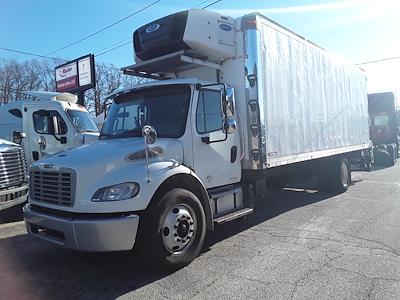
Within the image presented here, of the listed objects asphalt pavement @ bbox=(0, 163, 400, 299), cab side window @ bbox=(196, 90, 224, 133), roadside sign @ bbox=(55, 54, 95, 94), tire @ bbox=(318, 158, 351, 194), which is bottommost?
asphalt pavement @ bbox=(0, 163, 400, 299)

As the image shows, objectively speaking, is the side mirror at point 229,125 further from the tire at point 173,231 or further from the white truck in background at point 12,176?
the white truck in background at point 12,176

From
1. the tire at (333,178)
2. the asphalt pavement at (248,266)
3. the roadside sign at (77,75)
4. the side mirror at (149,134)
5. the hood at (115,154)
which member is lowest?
the asphalt pavement at (248,266)

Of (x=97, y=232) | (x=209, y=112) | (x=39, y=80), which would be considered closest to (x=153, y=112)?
(x=209, y=112)

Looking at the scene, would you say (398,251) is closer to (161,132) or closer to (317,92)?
(161,132)

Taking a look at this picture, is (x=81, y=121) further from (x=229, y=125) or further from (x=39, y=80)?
(x=39, y=80)

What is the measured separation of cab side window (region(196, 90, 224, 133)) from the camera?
5898 mm

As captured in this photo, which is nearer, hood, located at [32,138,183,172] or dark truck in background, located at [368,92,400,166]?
hood, located at [32,138,183,172]

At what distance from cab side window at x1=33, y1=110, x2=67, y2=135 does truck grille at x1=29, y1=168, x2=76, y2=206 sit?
533 cm

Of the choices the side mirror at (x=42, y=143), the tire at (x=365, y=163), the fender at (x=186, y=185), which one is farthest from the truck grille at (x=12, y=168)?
the tire at (x=365, y=163)

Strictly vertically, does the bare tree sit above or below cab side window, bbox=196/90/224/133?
above

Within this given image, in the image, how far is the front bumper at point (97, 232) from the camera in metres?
4.34

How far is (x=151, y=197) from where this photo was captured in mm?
4727

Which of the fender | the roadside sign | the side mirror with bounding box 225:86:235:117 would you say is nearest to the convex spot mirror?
the side mirror with bounding box 225:86:235:117

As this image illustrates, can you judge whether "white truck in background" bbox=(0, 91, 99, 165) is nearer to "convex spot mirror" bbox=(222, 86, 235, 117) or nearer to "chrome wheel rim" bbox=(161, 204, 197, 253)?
"convex spot mirror" bbox=(222, 86, 235, 117)
